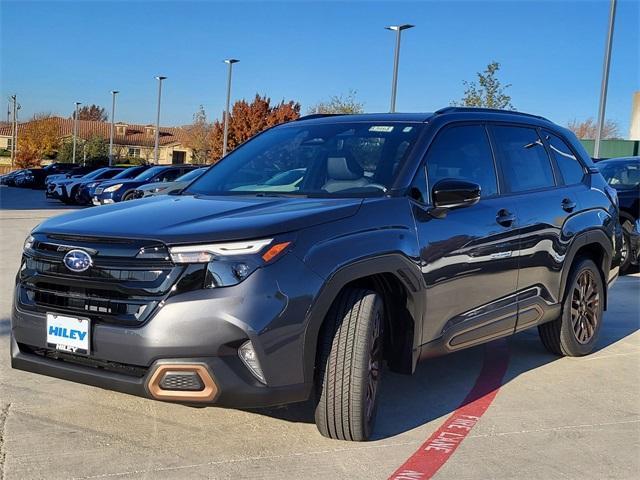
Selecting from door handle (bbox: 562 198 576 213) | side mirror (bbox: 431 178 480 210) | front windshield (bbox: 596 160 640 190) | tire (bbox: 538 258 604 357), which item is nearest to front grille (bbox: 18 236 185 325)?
side mirror (bbox: 431 178 480 210)

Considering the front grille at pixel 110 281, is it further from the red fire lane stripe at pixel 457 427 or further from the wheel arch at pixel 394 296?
the red fire lane stripe at pixel 457 427

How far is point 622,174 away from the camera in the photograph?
10648 millimetres

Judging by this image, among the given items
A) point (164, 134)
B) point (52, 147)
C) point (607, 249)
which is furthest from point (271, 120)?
point (607, 249)

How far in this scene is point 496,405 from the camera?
4.61 meters

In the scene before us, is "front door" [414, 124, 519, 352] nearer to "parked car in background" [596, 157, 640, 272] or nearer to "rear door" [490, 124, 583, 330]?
"rear door" [490, 124, 583, 330]

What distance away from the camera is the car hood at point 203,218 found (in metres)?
3.25

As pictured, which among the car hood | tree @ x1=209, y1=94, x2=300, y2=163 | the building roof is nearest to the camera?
the car hood

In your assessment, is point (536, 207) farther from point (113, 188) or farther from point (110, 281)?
point (113, 188)

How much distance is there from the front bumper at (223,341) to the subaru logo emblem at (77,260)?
27 centimetres

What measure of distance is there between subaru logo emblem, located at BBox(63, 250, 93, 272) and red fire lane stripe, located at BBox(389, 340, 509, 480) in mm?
1739

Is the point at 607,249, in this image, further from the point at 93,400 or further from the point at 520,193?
the point at 93,400

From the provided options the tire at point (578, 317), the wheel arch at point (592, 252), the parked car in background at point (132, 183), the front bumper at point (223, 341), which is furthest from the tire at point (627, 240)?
the parked car in background at point (132, 183)

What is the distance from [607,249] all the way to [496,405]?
82.3 inches

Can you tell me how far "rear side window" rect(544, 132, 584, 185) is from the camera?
18.4 ft
